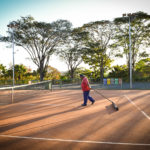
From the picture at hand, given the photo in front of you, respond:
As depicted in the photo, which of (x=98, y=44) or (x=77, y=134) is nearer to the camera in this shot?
(x=77, y=134)

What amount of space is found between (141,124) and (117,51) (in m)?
28.3

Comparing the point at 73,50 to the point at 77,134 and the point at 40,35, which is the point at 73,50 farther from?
the point at 77,134

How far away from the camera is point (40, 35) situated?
27.7 m

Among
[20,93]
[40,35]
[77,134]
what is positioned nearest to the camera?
[77,134]

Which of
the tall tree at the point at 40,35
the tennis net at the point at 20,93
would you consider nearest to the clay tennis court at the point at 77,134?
the tennis net at the point at 20,93

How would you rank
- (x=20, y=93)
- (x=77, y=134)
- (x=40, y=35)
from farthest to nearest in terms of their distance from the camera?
(x=40, y=35) → (x=20, y=93) → (x=77, y=134)

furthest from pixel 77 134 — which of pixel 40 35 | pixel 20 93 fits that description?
pixel 40 35

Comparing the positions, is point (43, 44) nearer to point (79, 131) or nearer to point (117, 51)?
point (117, 51)

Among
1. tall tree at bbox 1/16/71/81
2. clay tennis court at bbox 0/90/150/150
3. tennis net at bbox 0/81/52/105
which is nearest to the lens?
clay tennis court at bbox 0/90/150/150

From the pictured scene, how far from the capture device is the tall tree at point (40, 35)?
2689cm

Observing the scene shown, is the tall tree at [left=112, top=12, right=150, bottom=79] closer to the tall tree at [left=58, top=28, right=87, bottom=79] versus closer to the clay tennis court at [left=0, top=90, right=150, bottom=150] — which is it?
the tall tree at [left=58, top=28, right=87, bottom=79]

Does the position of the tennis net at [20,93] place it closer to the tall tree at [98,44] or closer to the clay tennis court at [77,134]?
A: the clay tennis court at [77,134]

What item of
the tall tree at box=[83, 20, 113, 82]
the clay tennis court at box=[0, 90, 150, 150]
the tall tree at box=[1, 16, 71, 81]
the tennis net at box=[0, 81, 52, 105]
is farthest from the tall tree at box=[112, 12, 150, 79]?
the clay tennis court at box=[0, 90, 150, 150]

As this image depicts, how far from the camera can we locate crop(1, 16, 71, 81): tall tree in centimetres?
2689
